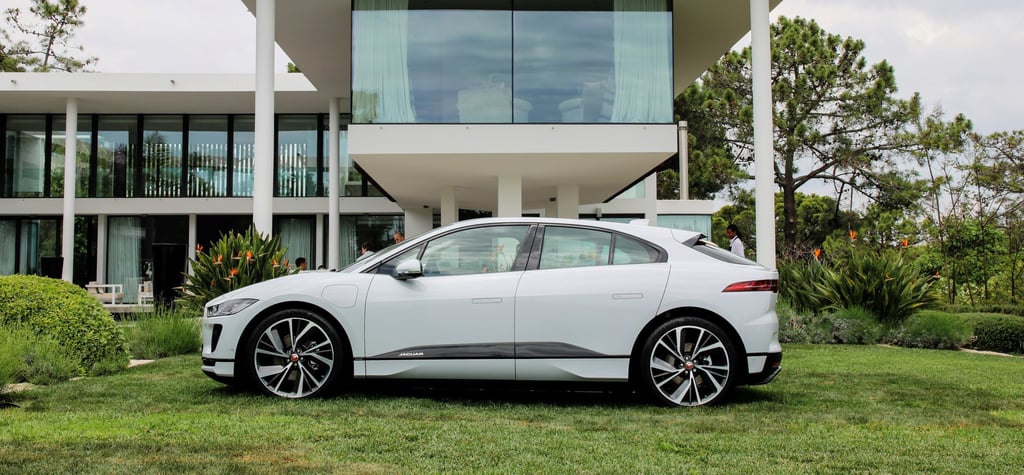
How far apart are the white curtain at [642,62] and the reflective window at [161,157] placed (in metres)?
16.5

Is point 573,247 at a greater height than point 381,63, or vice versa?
point 381,63

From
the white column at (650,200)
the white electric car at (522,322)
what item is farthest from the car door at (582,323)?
the white column at (650,200)

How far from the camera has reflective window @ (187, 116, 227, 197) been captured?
25266 millimetres

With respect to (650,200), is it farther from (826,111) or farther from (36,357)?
(36,357)

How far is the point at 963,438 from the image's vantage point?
486 cm

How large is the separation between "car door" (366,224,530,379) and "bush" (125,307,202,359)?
→ 500cm

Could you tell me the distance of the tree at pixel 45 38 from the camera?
139ft

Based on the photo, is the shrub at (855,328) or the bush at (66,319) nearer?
the bush at (66,319)

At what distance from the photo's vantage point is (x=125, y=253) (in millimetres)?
25594

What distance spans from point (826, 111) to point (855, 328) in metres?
22.3

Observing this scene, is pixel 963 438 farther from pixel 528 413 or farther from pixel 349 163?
pixel 349 163

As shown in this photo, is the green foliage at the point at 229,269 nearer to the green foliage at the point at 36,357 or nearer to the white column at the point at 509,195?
the green foliage at the point at 36,357

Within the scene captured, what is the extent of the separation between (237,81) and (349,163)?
4373mm

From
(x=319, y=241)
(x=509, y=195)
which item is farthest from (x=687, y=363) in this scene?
(x=319, y=241)
